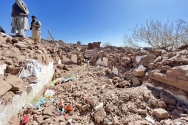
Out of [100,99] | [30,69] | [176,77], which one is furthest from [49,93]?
[176,77]

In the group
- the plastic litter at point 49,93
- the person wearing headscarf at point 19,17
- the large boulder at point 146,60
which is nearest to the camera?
the plastic litter at point 49,93

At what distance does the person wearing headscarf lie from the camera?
454 cm

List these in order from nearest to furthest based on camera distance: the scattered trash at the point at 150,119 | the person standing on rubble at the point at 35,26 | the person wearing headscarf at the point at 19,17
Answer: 1. the scattered trash at the point at 150,119
2. the person wearing headscarf at the point at 19,17
3. the person standing on rubble at the point at 35,26

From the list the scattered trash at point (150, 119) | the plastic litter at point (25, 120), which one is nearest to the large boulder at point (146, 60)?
the scattered trash at point (150, 119)

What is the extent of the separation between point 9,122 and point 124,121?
198 cm

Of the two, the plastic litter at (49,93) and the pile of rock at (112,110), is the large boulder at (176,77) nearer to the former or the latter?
the pile of rock at (112,110)

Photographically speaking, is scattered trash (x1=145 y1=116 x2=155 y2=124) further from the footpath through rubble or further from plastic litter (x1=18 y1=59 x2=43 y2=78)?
plastic litter (x1=18 y1=59 x2=43 y2=78)

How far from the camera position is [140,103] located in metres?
2.17

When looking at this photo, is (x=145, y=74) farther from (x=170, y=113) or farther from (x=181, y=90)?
(x=170, y=113)

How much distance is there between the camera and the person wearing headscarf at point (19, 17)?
4.54 metres

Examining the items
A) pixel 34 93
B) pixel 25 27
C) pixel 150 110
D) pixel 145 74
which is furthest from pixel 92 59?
pixel 150 110

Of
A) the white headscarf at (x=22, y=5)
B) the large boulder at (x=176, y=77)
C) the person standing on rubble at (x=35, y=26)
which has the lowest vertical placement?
the large boulder at (x=176, y=77)

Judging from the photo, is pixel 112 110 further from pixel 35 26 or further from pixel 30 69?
pixel 35 26

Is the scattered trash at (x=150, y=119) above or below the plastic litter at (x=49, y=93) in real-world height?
below
